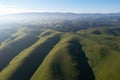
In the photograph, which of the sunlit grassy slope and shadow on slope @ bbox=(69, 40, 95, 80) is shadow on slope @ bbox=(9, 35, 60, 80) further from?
shadow on slope @ bbox=(69, 40, 95, 80)

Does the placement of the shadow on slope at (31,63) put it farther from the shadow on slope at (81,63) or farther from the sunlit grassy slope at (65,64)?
the shadow on slope at (81,63)

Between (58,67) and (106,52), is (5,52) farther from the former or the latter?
(106,52)

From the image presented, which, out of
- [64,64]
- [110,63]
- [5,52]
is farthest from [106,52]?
[5,52]

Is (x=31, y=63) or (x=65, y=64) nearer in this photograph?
(x=65, y=64)

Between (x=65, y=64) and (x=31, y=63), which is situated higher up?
(x=65, y=64)

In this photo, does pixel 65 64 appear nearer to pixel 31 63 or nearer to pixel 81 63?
pixel 81 63

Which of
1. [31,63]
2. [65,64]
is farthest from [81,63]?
[31,63]
